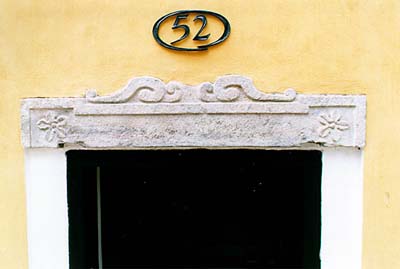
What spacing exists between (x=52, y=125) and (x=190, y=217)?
3.24 ft

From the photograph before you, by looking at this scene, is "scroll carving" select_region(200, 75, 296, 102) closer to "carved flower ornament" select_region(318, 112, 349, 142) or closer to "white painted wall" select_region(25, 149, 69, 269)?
"carved flower ornament" select_region(318, 112, 349, 142)

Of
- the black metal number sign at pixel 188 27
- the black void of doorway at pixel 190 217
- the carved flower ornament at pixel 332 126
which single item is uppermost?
the black metal number sign at pixel 188 27

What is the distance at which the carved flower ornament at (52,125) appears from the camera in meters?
2.49

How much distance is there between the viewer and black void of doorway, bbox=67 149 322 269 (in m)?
2.68

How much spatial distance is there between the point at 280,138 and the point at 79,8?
4.24ft

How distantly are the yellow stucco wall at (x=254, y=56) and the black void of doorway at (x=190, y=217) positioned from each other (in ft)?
1.52

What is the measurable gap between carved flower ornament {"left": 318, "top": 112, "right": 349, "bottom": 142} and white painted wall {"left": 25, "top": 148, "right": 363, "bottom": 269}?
10cm

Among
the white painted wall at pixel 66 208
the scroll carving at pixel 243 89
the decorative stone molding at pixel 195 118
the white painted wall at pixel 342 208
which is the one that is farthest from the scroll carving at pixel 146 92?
the white painted wall at pixel 342 208

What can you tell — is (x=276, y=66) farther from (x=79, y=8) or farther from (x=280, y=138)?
(x=79, y=8)

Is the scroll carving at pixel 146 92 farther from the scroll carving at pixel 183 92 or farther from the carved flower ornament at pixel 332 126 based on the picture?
the carved flower ornament at pixel 332 126

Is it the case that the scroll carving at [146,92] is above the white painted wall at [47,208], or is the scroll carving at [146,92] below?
above

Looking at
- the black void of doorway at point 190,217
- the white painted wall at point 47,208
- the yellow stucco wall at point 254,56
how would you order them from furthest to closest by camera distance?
1. the black void of doorway at point 190,217
2. the white painted wall at point 47,208
3. the yellow stucco wall at point 254,56

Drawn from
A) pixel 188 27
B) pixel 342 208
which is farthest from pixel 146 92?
pixel 342 208

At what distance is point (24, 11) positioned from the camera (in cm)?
246
